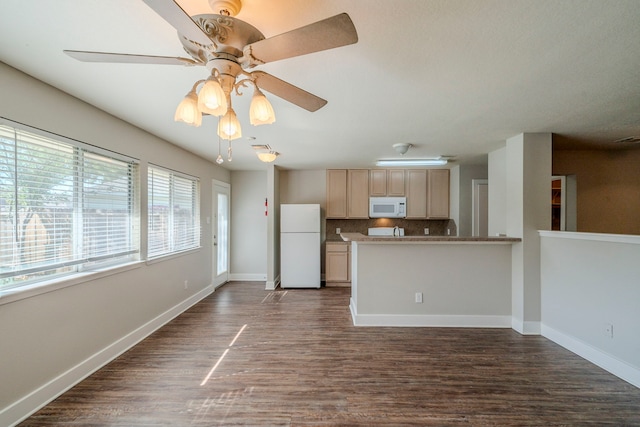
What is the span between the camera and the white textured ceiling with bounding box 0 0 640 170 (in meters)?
1.26

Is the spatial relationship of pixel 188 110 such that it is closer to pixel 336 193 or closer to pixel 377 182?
pixel 336 193

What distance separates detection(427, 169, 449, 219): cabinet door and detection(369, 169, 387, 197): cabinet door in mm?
877

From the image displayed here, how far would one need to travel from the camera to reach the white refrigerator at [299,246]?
509 cm

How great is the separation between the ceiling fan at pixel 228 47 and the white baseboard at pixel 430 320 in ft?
9.46

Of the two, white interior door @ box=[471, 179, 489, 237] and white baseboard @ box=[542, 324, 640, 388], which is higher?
white interior door @ box=[471, 179, 489, 237]

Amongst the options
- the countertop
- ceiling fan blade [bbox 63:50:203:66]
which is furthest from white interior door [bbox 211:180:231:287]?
ceiling fan blade [bbox 63:50:203:66]

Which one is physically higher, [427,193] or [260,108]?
[260,108]

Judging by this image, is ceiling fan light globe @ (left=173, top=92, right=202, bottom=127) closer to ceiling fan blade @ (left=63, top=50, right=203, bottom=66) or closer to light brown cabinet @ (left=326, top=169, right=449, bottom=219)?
ceiling fan blade @ (left=63, top=50, right=203, bottom=66)

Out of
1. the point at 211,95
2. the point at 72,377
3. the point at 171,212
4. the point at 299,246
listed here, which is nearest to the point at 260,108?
the point at 211,95

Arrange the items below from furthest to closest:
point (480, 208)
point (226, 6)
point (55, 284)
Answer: point (480, 208) → point (55, 284) → point (226, 6)

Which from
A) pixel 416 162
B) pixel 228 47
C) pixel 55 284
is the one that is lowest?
pixel 55 284

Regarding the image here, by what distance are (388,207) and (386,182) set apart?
51 cm

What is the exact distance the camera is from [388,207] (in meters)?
5.29

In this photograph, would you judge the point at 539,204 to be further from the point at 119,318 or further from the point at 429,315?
the point at 119,318
